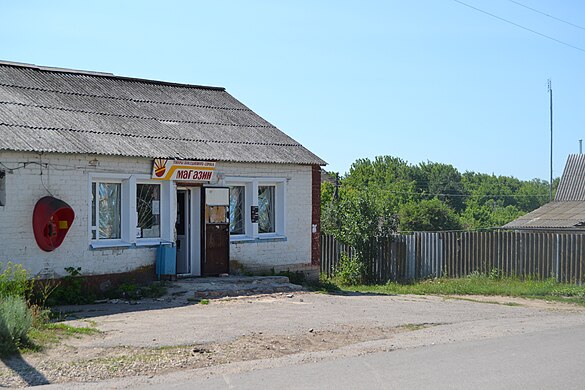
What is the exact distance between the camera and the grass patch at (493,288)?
19672 mm

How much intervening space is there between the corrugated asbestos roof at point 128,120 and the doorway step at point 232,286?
2838mm

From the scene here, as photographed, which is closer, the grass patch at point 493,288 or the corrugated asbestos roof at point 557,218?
the grass patch at point 493,288

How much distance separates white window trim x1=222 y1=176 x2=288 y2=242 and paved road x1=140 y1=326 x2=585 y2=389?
9.50 m

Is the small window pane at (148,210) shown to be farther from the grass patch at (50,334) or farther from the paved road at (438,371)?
the paved road at (438,371)

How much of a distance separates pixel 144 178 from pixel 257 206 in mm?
3652

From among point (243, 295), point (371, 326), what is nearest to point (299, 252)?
point (243, 295)

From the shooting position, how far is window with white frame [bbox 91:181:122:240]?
17172 millimetres

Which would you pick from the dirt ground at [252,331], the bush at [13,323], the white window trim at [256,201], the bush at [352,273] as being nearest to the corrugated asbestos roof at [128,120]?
the white window trim at [256,201]

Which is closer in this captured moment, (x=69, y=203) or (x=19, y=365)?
(x=19, y=365)

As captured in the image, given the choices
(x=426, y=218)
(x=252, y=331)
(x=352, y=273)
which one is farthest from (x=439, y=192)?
(x=252, y=331)

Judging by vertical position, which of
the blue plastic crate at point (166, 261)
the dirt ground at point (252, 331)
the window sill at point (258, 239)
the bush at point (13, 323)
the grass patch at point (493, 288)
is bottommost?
the grass patch at point (493, 288)

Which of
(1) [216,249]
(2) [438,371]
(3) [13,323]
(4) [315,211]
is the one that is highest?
(4) [315,211]

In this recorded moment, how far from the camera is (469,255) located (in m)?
23.9

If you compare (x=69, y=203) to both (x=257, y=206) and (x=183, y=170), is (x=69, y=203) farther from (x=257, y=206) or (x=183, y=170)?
(x=257, y=206)
